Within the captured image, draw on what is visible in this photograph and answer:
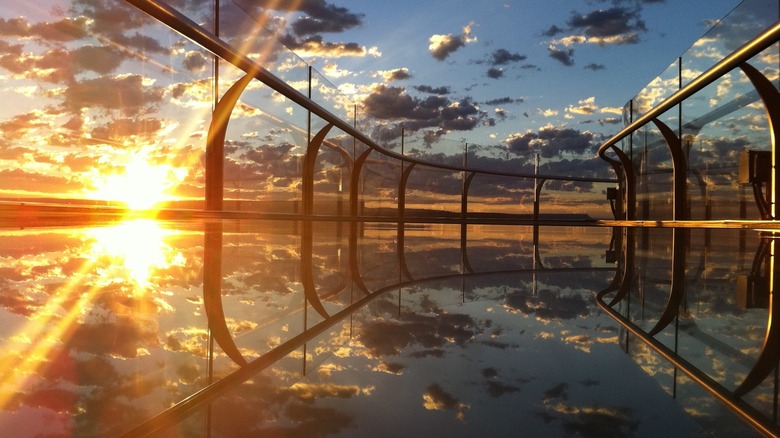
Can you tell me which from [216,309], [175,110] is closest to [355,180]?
[175,110]

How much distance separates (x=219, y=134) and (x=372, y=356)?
5.11 metres

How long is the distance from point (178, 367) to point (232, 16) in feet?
20.0

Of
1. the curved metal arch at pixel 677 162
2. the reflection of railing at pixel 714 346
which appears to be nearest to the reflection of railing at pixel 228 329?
the reflection of railing at pixel 714 346

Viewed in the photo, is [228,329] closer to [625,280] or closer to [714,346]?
[714,346]

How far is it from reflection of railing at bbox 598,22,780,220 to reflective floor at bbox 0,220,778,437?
335 centimetres

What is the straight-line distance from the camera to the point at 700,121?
7816 mm

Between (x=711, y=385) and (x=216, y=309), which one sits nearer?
(x=711, y=385)

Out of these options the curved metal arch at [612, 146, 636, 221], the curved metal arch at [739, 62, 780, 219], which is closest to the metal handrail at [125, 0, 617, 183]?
the curved metal arch at [739, 62, 780, 219]

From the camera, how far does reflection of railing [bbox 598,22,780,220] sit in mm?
4832

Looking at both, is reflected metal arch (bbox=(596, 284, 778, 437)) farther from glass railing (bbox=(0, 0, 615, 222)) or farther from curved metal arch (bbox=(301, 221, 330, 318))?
glass railing (bbox=(0, 0, 615, 222))

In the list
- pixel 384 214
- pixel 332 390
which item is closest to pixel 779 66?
pixel 332 390

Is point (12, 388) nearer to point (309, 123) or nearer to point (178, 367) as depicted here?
point (178, 367)

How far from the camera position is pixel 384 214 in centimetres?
1419

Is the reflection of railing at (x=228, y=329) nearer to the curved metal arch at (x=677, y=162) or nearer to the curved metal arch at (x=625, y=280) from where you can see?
the curved metal arch at (x=625, y=280)
